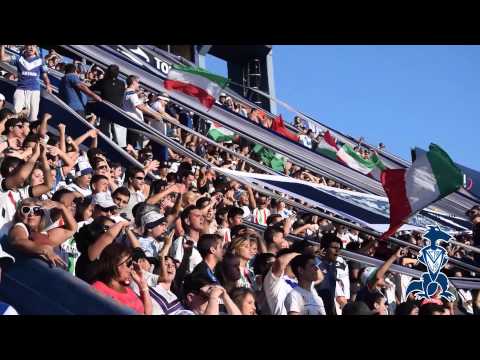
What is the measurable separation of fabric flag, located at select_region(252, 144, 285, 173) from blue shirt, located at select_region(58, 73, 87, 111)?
3688 mm

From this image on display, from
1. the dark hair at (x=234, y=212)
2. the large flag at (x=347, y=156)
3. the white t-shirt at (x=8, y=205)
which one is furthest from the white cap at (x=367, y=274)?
the large flag at (x=347, y=156)

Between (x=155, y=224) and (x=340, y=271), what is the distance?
155cm

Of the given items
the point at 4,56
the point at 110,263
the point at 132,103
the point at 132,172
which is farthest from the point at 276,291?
the point at 4,56

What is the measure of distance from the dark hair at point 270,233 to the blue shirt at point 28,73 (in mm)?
2566

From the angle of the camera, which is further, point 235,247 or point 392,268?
point 392,268

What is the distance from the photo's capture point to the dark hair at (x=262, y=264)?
6741 millimetres

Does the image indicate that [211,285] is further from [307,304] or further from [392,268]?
[392,268]

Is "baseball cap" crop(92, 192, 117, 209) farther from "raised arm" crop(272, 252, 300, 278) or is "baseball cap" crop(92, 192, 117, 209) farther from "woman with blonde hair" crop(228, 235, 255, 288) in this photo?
"raised arm" crop(272, 252, 300, 278)

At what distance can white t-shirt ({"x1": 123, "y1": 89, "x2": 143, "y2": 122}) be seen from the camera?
384 inches

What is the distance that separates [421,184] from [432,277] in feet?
2.48

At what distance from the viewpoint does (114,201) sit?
6961mm

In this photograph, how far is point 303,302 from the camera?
637 cm

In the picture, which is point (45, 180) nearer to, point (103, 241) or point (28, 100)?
point (103, 241)
